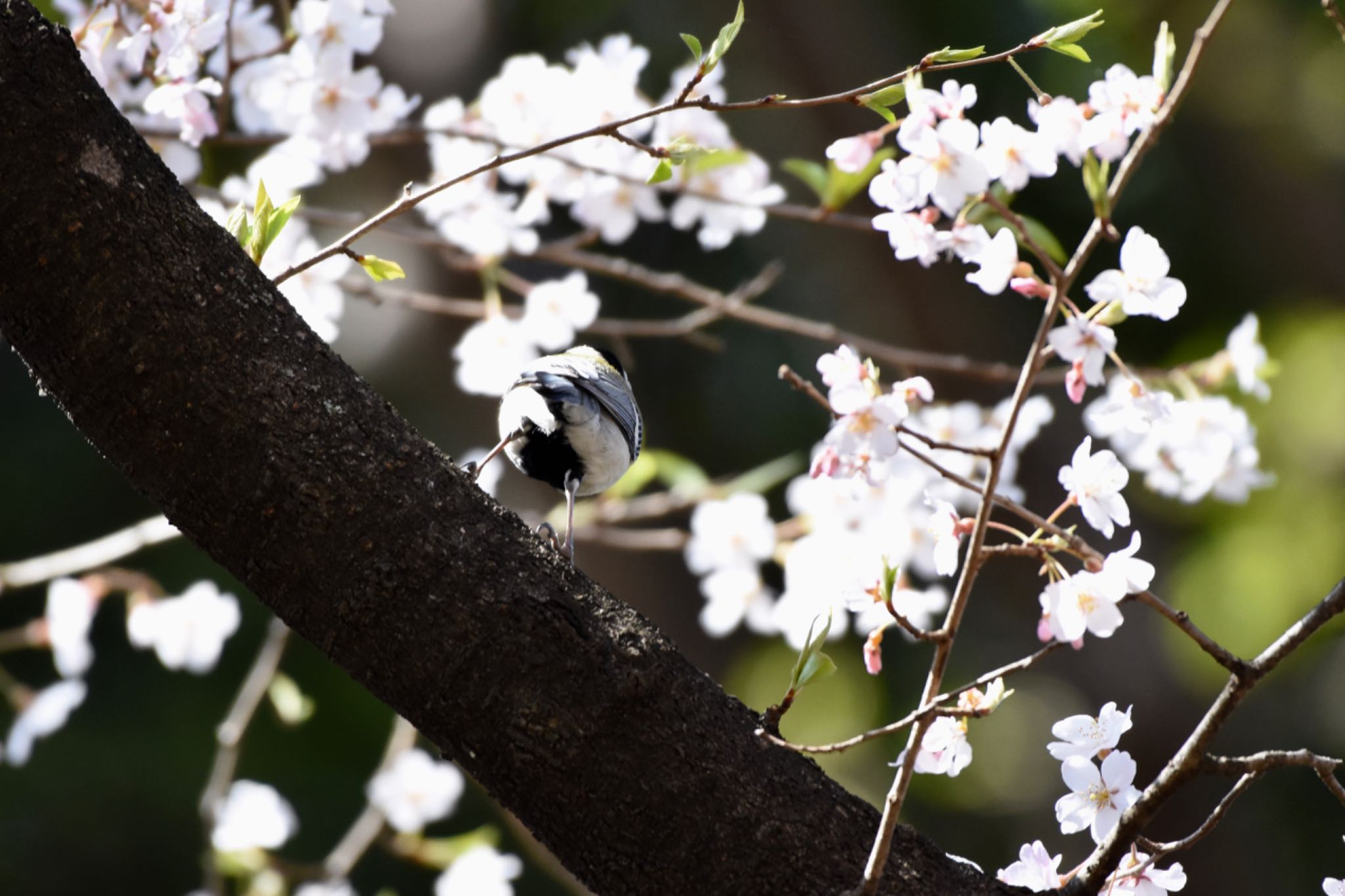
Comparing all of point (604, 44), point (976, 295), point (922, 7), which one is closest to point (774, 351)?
point (922, 7)

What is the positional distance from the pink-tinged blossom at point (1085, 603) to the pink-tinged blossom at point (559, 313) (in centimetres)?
125

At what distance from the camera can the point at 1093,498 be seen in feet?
3.04

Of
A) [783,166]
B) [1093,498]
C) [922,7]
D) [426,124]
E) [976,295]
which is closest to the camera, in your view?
[1093,498]

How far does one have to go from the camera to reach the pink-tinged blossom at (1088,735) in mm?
950

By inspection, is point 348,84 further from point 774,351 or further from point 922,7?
point 774,351

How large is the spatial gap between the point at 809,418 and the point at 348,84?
4.29 meters

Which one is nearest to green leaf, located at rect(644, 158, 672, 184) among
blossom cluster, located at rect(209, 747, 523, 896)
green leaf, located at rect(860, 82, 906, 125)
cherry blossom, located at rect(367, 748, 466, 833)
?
green leaf, located at rect(860, 82, 906, 125)

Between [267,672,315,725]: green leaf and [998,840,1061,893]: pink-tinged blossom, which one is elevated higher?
[267,672,315,725]: green leaf

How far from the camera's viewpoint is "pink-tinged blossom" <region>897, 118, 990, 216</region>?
910mm

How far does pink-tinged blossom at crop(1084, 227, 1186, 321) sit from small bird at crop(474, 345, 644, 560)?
989 mm

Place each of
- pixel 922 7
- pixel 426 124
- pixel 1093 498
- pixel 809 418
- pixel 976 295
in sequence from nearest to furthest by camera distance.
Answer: pixel 1093 498
pixel 426 124
pixel 976 295
pixel 922 7
pixel 809 418

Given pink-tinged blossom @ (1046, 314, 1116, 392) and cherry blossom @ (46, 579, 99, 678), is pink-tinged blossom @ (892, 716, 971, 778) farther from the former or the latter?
cherry blossom @ (46, 579, 99, 678)

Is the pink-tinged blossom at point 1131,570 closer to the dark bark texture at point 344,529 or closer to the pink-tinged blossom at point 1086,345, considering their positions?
the pink-tinged blossom at point 1086,345

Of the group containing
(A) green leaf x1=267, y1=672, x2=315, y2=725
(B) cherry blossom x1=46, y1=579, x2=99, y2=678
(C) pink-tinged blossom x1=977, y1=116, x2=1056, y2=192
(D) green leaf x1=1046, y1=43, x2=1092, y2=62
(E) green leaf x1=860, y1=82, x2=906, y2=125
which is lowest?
(A) green leaf x1=267, y1=672, x2=315, y2=725
